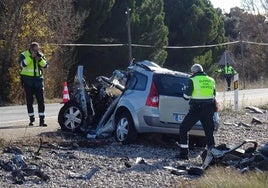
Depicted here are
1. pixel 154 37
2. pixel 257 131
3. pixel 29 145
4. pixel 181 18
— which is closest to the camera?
pixel 29 145

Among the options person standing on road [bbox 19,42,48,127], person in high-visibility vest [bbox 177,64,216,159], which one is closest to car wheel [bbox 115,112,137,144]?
person in high-visibility vest [bbox 177,64,216,159]

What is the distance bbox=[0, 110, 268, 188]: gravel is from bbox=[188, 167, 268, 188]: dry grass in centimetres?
55

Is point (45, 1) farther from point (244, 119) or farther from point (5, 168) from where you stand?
point (5, 168)

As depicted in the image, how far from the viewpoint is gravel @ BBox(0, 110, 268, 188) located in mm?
9766

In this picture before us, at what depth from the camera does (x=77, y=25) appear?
33.6 metres

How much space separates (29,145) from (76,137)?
182cm

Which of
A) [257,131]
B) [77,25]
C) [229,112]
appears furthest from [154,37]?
[257,131]

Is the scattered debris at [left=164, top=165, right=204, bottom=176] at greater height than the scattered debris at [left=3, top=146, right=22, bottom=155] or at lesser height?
lesser

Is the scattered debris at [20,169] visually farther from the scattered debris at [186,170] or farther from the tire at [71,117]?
the tire at [71,117]

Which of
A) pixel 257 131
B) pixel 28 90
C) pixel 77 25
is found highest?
pixel 77 25

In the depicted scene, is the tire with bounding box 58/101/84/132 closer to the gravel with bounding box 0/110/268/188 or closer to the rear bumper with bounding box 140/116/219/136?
the gravel with bounding box 0/110/268/188

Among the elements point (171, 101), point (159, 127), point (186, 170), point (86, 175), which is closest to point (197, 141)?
point (159, 127)

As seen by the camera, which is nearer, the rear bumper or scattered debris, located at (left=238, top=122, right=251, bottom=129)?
the rear bumper

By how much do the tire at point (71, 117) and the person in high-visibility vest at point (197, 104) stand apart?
276 centimetres
